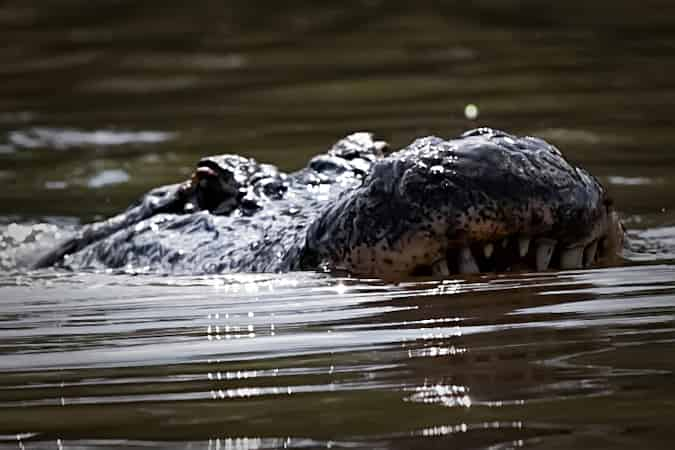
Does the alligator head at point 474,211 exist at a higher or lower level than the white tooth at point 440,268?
higher

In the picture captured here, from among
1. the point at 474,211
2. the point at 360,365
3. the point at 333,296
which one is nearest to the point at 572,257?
the point at 474,211

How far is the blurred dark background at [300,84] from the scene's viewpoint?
907 centimetres

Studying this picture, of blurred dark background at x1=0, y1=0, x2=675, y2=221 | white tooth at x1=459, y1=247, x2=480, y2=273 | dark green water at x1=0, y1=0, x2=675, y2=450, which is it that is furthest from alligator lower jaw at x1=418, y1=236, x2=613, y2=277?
blurred dark background at x1=0, y1=0, x2=675, y2=221

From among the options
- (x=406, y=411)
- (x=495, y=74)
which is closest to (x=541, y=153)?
(x=406, y=411)

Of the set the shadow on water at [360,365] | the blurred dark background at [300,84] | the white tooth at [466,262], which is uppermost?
the shadow on water at [360,365]

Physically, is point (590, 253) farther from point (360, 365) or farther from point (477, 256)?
point (360, 365)

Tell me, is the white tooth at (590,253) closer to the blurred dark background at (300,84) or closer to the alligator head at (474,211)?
the alligator head at (474,211)

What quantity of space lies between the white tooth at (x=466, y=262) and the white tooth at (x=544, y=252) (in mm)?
174

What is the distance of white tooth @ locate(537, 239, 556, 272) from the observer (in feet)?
13.3

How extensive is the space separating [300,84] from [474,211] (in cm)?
821

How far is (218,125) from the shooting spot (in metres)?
10.4

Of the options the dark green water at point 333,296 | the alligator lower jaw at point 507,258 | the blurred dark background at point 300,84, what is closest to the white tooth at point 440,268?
the alligator lower jaw at point 507,258

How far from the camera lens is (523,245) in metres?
4.08

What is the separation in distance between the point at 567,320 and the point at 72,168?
6.67 metres
